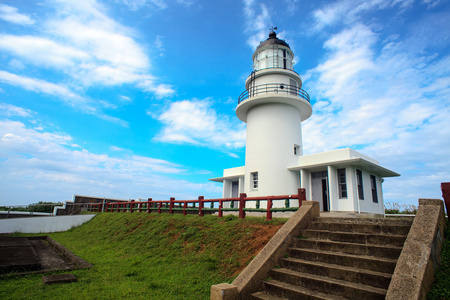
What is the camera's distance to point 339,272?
468 centimetres

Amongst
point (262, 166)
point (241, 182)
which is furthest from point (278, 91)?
point (241, 182)

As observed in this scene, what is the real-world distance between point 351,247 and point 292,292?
1.63 meters

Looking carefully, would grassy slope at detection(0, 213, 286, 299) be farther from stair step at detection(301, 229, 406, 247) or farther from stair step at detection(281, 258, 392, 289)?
stair step at detection(281, 258, 392, 289)

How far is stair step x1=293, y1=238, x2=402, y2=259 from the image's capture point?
4.82 m

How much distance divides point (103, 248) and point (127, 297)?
6.48 m

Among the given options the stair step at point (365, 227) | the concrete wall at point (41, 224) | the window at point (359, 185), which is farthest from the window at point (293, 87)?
the concrete wall at point (41, 224)

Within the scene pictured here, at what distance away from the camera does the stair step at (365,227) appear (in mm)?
5418

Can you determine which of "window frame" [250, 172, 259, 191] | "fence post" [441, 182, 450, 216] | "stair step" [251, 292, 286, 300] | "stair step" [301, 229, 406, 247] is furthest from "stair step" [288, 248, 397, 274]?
"window frame" [250, 172, 259, 191]

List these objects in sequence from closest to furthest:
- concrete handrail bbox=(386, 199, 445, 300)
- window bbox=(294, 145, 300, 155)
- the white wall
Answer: concrete handrail bbox=(386, 199, 445, 300), the white wall, window bbox=(294, 145, 300, 155)

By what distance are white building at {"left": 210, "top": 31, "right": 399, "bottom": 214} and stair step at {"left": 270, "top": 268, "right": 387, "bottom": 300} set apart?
857 cm

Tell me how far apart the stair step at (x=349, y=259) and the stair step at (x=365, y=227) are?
3.23 ft

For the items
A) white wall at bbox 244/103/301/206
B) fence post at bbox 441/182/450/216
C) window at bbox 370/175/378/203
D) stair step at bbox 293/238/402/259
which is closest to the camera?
stair step at bbox 293/238/402/259

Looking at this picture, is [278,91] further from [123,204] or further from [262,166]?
[123,204]

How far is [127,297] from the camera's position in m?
5.41
